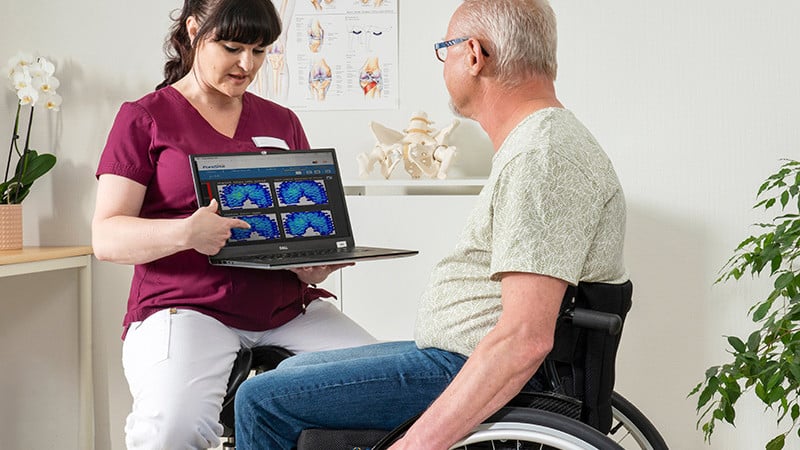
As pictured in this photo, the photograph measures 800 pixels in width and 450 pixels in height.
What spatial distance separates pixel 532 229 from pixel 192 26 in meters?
1.05

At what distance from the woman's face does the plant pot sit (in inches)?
41.3

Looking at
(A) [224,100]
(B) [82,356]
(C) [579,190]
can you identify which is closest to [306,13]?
(A) [224,100]

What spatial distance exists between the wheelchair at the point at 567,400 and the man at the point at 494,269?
0.03 m

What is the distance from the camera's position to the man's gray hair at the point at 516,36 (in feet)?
4.72

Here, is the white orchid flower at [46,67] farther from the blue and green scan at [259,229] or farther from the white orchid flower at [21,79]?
the blue and green scan at [259,229]

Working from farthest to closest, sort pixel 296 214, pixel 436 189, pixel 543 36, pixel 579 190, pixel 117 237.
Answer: pixel 436 189 → pixel 296 214 → pixel 117 237 → pixel 543 36 → pixel 579 190

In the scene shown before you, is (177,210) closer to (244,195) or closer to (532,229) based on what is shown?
(244,195)

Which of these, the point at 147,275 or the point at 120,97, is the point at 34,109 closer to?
the point at 120,97

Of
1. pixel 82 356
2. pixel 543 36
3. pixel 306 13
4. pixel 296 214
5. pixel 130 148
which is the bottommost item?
pixel 82 356

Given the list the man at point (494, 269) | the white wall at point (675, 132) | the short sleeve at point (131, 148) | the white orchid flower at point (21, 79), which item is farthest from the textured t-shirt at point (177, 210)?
the white orchid flower at point (21, 79)

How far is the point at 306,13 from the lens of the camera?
2.83 meters

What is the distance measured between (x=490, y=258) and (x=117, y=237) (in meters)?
0.83

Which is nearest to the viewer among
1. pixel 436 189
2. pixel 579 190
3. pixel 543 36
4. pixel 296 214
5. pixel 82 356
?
pixel 579 190

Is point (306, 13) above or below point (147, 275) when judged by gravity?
above
